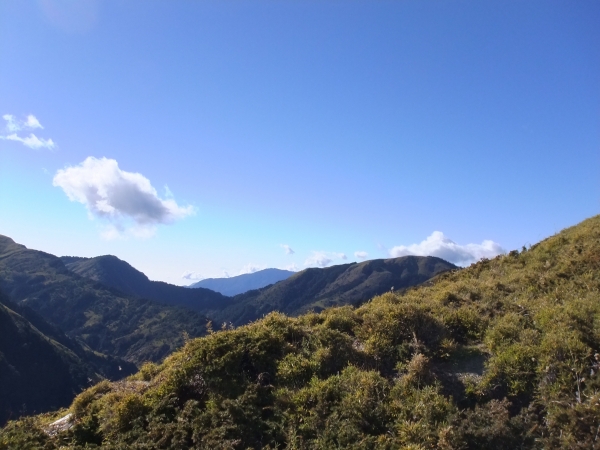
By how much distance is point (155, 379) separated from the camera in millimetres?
10047

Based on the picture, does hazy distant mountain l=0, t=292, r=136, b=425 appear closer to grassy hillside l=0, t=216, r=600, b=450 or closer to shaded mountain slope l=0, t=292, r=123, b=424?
shaded mountain slope l=0, t=292, r=123, b=424

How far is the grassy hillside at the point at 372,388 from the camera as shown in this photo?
710 cm

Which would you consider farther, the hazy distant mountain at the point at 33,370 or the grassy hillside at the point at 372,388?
the hazy distant mountain at the point at 33,370

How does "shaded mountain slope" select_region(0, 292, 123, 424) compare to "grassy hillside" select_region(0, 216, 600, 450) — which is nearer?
"grassy hillside" select_region(0, 216, 600, 450)

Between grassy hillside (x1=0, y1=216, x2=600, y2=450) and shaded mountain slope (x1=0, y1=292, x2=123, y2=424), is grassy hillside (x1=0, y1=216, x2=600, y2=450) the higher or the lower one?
the higher one

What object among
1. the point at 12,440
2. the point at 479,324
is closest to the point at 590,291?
the point at 479,324

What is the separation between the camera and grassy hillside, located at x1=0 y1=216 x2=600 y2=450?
710 centimetres

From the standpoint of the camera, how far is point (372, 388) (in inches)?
326

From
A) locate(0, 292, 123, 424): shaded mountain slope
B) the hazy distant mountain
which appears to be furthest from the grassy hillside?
locate(0, 292, 123, 424): shaded mountain slope

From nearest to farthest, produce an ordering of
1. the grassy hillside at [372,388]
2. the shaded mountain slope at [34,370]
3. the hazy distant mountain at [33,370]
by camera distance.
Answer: the grassy hillside at [372,388]
the hazy distant mountain at [33,370]
the shaded mountain slope at [34,370]

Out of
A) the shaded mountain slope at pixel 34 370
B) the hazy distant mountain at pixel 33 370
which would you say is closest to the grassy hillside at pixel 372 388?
the hazy distant mountain at pixel 33 370

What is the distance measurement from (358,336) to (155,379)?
5.51 metres

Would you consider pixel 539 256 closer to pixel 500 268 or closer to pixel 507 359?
pixel 500 268

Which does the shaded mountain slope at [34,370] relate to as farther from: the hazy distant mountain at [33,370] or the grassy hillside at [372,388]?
the grassy hillside at [372,388]
